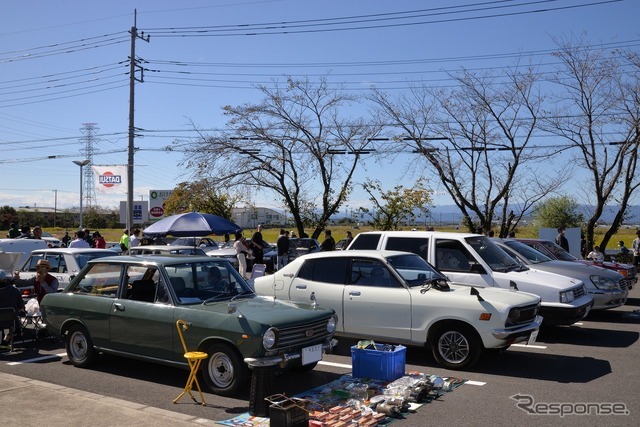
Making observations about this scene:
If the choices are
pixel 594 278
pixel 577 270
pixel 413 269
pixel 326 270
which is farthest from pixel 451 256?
pixel 594 278

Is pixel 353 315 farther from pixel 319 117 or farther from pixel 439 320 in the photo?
pixel 319 117

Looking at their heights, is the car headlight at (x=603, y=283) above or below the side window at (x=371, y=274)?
below

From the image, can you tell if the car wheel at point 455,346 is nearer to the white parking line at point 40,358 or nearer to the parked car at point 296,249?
the white parking line at point 40,358

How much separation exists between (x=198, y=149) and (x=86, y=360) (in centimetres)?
1970

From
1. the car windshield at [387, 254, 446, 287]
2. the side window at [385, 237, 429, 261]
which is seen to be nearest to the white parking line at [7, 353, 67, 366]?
the car windshield at [387, 254, 446, 287]

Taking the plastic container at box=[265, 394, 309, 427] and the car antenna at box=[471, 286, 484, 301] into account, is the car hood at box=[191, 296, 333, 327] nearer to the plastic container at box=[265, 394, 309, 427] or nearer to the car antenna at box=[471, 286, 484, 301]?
the plastic container at box=[265, 394, 309, 427]

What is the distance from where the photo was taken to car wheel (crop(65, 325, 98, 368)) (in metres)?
8.45

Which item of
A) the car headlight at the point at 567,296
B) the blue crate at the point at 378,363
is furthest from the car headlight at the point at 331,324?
the car headlight at the point at 567,296

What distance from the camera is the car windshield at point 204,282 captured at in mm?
7816

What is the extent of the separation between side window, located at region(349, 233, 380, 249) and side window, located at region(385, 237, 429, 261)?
248mm

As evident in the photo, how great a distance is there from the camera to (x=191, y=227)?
16141mm

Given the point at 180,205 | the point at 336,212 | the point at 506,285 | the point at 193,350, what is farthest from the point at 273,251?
the point at 193,350

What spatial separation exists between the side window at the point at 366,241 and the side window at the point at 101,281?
4399 millimetres

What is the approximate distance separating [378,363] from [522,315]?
2.25 m
